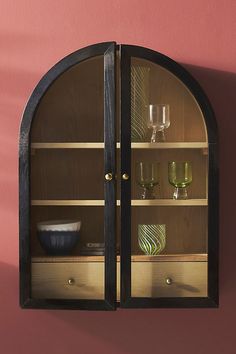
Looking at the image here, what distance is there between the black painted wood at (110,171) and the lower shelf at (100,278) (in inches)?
1.1

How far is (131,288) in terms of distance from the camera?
2.49 m

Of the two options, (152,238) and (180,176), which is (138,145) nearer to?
(180,176)

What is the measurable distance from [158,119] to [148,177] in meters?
0.19

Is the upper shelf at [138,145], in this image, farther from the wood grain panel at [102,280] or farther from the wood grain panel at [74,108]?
the wood grain panel at [102,280]

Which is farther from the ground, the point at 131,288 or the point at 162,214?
the point at 162,214

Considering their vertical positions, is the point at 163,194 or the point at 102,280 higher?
the point at 163,194

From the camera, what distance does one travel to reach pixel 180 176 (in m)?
2.52

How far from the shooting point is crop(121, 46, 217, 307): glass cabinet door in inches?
97.7

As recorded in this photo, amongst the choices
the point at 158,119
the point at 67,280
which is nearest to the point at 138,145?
the point at 158,119

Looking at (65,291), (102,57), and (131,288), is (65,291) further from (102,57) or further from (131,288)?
(102,57)

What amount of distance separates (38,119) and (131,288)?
24.2 inches

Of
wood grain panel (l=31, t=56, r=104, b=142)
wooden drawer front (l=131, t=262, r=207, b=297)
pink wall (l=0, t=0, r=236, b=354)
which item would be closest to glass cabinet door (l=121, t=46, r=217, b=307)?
wooden drawer front (l=131, t=262, r=207, b=297)
